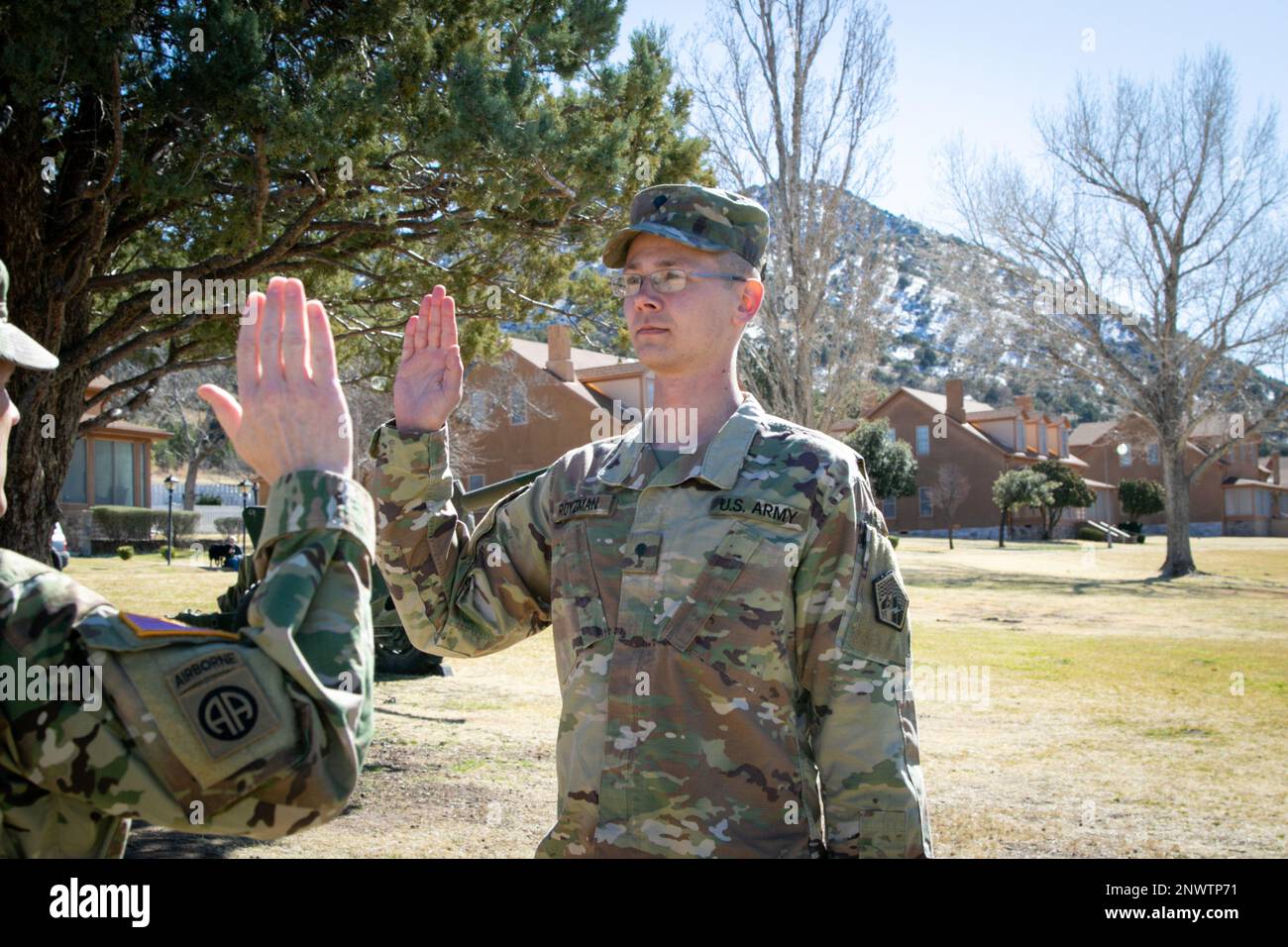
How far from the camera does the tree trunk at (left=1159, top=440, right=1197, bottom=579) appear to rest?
90.7ft

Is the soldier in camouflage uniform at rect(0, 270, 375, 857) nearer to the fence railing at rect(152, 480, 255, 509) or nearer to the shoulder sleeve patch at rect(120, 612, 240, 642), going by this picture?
the shoulder sleeve patch at rect(120, 612, 240, 642)

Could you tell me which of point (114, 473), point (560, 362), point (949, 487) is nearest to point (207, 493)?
point (114, 473)

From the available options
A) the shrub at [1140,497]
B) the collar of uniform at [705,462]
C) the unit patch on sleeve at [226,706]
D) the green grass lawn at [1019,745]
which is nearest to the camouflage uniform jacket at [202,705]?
the unit patch on sleeve at [226,706]

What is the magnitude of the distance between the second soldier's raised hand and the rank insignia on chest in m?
1.37

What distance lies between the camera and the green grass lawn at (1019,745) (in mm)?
5695

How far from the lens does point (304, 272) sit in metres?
8.62

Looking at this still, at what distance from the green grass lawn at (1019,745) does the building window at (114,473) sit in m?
21.9

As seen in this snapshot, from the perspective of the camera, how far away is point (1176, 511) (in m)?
28.3

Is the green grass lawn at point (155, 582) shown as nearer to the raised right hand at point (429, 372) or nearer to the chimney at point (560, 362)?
the raised right hand at point (429, 372)

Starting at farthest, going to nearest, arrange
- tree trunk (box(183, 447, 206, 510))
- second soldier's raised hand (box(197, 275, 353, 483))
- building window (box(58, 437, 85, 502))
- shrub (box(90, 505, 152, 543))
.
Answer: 1. tree trunk (box(183, 447, 206, 510))
2. building window (box(58, 437, 85, 502))
3. shrub (box(90, 505, 152, 543))
4. second soldier's raised hand (box(197, 275, 353, 483))

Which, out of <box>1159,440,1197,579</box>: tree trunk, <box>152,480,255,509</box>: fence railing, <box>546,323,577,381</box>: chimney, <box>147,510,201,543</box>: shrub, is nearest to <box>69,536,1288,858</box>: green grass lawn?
<box>1159,440,1197,579</box>: tree trunk

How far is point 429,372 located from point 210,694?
1.41 m

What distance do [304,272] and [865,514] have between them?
7.02 m

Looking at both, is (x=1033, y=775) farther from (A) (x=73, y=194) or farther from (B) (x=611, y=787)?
(A) (x=73, y=194)
